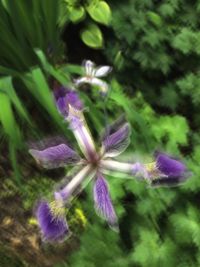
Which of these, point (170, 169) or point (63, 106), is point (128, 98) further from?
point (170, 169)

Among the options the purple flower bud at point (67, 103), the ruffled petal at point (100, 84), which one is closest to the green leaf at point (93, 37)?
the ruffled petal at point (100, 84)

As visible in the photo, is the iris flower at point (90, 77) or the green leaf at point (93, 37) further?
the green leaf at point (93, 37)

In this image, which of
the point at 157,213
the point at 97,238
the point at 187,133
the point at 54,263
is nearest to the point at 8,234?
the point at 54,263

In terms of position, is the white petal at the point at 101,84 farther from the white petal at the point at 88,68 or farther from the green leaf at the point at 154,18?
the green leaf at the point at 154,18

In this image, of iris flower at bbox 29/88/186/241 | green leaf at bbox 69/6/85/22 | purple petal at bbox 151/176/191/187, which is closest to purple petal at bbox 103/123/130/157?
iris flower at bbox 29/88/186/241

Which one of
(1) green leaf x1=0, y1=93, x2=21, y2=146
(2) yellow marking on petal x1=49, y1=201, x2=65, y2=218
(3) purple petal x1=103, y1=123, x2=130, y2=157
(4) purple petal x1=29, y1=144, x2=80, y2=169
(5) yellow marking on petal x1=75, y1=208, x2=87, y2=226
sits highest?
(4) purple petal x1=29, y1=144, x2=80, y2=169

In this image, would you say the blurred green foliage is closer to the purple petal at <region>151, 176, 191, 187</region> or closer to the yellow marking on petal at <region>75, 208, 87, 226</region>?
the yellow marking on petal at <region>75, 208, 87, 226</region>
